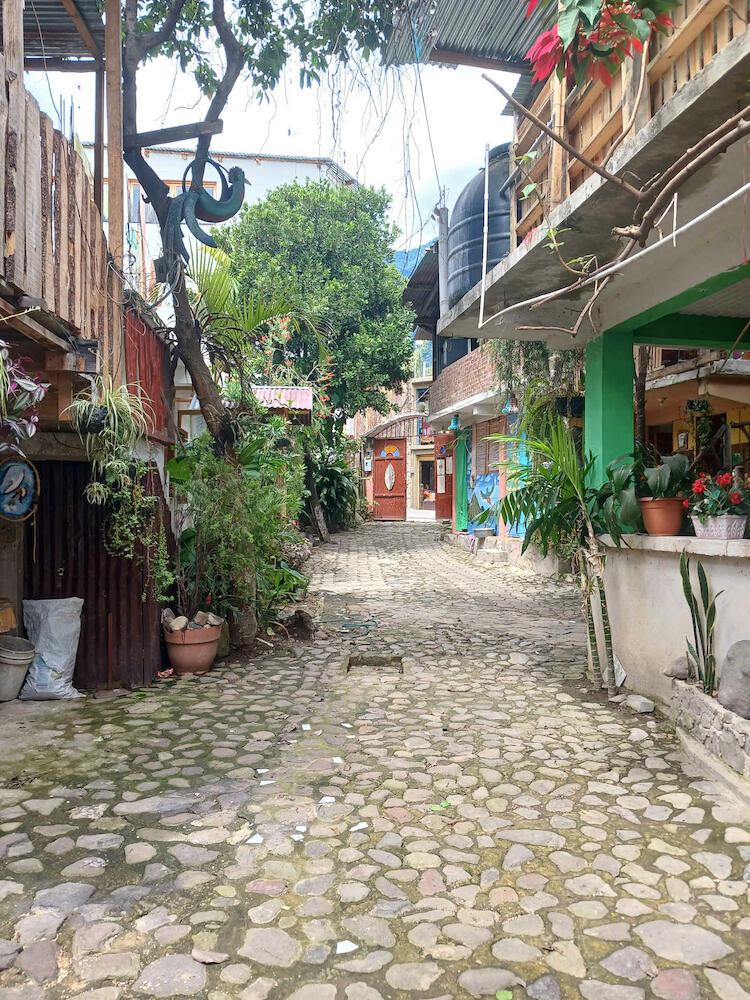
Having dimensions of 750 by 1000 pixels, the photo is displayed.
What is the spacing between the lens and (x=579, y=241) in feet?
14.9

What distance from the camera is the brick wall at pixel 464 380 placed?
44.3 feet

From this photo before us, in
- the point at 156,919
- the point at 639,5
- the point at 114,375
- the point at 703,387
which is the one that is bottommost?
the point at 156,919

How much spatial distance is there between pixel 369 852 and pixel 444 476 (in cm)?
1871

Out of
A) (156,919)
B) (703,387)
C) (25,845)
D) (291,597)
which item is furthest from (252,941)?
(703,387)

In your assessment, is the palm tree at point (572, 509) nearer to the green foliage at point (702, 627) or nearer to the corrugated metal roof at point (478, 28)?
the green foliage at point (702, 627)

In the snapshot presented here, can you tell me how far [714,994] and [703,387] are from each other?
25.8ft

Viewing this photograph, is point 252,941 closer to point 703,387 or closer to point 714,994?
point 714,994

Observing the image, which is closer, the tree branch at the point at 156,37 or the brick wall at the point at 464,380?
the tree branch at the point at 156,37

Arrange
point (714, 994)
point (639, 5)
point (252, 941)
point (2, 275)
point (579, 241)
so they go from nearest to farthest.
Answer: point (714, 994)
point (252, 941)
point (639, 5)
point (2, 275)
point (579, 241)

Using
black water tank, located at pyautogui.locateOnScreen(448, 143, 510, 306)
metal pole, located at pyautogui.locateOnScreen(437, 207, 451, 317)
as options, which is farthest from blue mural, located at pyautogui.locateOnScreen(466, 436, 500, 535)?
black water tank, located at pyautogui.locateOnScreen(448, 143, 510, 306)

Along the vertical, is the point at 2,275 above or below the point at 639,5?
below

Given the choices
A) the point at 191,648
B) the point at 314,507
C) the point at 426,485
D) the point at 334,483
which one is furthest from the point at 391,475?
the point at 191,648

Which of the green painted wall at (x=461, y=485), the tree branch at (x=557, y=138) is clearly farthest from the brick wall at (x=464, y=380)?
the tree branch at (x=557, y=138)

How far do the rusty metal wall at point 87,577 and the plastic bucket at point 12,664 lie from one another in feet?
1.55
